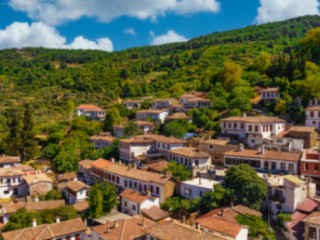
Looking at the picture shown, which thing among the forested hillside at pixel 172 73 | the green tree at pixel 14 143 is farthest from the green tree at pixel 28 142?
the forested hillside at pixel 172 73

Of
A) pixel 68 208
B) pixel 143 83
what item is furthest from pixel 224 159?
pixel 143 83

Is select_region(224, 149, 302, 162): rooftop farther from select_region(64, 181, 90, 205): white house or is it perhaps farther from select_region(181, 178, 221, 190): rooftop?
select_region(64, 181, 90, 205): white house

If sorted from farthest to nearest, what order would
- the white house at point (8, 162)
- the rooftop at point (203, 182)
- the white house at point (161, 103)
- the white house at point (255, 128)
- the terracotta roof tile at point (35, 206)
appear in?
the white house at point (161, 103) → the white house at point (8, 162) → the white house at point (255, 128) → the terracotta roof tile at point (35, 206) → the rooftop at point (203, 182)

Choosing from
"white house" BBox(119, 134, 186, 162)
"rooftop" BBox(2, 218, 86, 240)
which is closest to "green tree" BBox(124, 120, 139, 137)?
"white house" BBox(119, 134, 186, 162)

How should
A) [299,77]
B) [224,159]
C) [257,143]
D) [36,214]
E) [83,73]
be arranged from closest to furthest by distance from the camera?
[36,214] → [224,159] → [257,143] → [299,77] → [83,73]

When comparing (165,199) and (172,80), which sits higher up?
(172,80)

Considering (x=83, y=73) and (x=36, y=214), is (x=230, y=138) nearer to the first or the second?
(x=36, y=214)

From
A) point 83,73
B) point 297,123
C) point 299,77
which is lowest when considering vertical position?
point 297,123

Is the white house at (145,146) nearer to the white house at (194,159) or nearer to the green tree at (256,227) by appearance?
the white house at (194,159)
